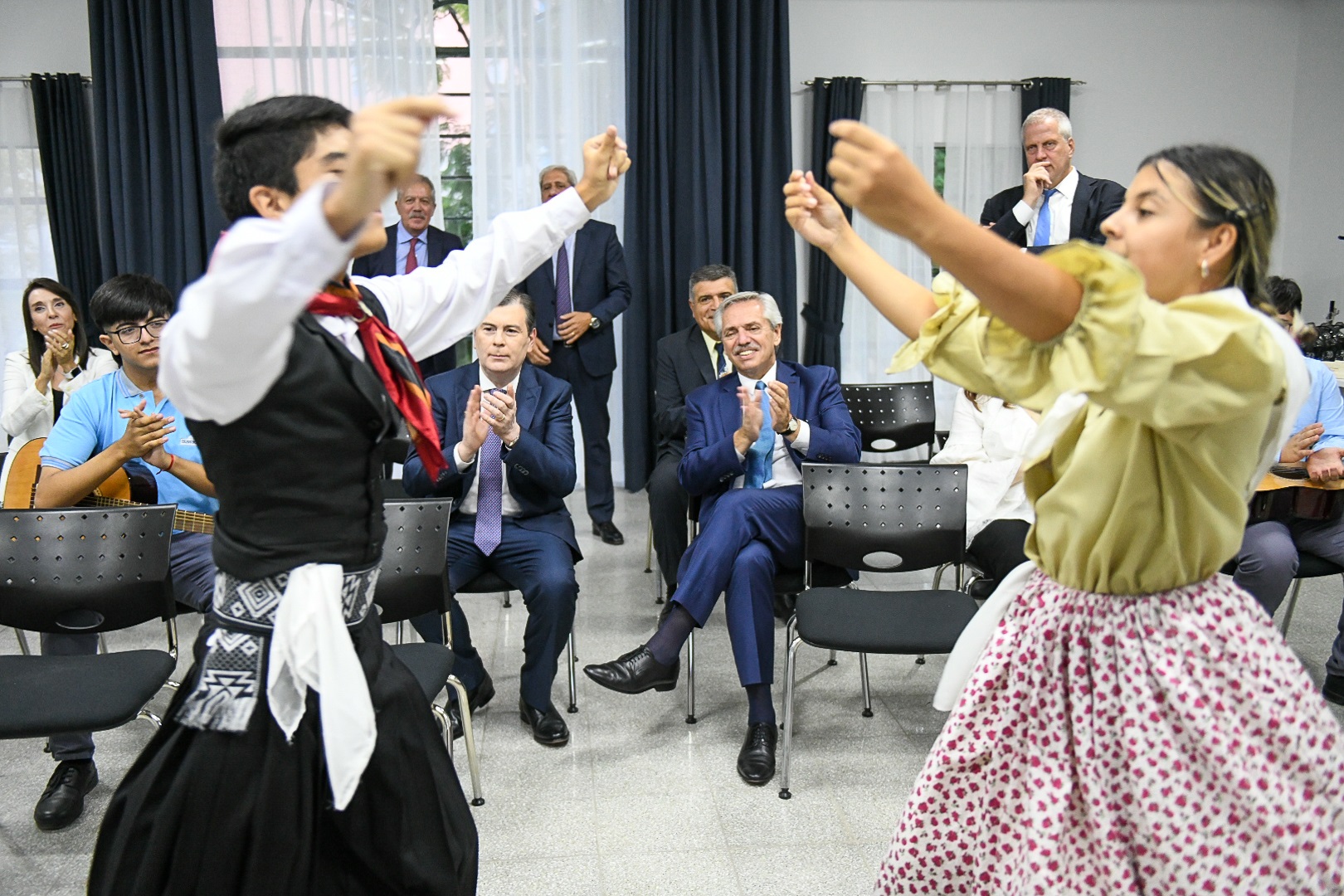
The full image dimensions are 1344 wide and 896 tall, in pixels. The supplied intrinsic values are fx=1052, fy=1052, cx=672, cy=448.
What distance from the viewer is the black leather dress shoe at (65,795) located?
2.58 m

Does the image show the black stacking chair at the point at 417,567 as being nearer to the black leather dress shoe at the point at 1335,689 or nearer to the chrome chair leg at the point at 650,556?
the chrome chair leg at the point at 650,556

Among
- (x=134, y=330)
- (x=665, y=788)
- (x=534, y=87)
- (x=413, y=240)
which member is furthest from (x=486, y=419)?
(x=534, y=87)

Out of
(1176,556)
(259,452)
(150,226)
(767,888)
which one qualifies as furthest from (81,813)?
(150,226)

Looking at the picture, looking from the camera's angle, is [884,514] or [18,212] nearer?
[884,514]

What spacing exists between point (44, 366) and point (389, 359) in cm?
355

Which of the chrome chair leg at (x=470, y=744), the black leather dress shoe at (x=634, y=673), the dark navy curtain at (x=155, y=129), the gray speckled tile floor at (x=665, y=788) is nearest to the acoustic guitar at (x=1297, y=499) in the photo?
the gray speckled tile floor at (x=665, y=788)

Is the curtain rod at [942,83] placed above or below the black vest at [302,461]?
above

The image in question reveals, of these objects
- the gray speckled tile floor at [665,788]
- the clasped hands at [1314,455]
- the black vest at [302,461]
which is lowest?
the gray speckled tile floor at [665,788]

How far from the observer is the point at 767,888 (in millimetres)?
2348

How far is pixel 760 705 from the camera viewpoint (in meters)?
2.98

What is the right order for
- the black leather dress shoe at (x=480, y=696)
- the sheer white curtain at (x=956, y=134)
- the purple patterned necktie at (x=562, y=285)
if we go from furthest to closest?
the sheer white curtain at (x=956, y=134) < the purple patterned necktie at (x=562, y=285) < the black leather dress shoe at (x=480, y=696)

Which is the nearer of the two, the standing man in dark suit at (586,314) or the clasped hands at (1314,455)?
the clasped hands at (1314,455)

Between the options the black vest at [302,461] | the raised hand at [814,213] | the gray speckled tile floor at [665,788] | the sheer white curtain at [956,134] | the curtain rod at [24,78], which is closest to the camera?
the black vest at [302,461]

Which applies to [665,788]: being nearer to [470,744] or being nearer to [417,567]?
[470,744]
